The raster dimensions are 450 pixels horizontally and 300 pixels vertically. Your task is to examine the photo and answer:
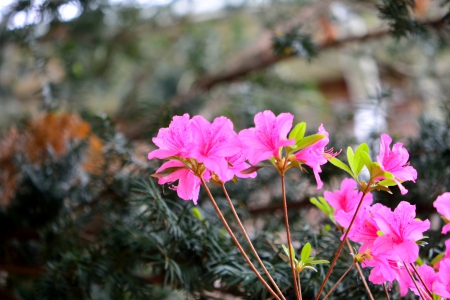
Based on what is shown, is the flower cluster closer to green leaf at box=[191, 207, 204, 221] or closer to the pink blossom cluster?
the pink blossom cluster

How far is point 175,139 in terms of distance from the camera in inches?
13.2

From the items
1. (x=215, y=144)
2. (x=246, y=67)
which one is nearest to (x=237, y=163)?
(x=215, y=144)

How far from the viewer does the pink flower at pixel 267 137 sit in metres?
0.33

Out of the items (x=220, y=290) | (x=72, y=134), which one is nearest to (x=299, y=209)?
(x=220, y=290)

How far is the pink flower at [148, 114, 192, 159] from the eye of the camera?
1.07 ft

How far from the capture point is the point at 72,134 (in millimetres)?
946

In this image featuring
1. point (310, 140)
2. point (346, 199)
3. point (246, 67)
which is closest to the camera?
point (310, 140)

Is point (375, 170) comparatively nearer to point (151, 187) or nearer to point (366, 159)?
point (366, 159)

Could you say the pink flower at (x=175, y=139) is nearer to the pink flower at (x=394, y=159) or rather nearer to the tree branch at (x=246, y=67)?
the pink flower at (x=394, y=159)

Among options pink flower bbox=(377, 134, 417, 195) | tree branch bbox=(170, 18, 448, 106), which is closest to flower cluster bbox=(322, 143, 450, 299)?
pink flower bbox=(377, 134, 417, 195)

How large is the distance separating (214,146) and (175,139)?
0.03 m

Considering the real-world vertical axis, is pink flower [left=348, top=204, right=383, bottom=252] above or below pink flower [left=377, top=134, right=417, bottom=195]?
below

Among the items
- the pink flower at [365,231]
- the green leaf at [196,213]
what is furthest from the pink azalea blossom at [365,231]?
the green leaf at [196,213]

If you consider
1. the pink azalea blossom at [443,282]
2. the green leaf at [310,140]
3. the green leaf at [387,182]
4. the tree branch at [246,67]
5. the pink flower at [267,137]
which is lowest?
the pink azalea blossom at [443,282]
